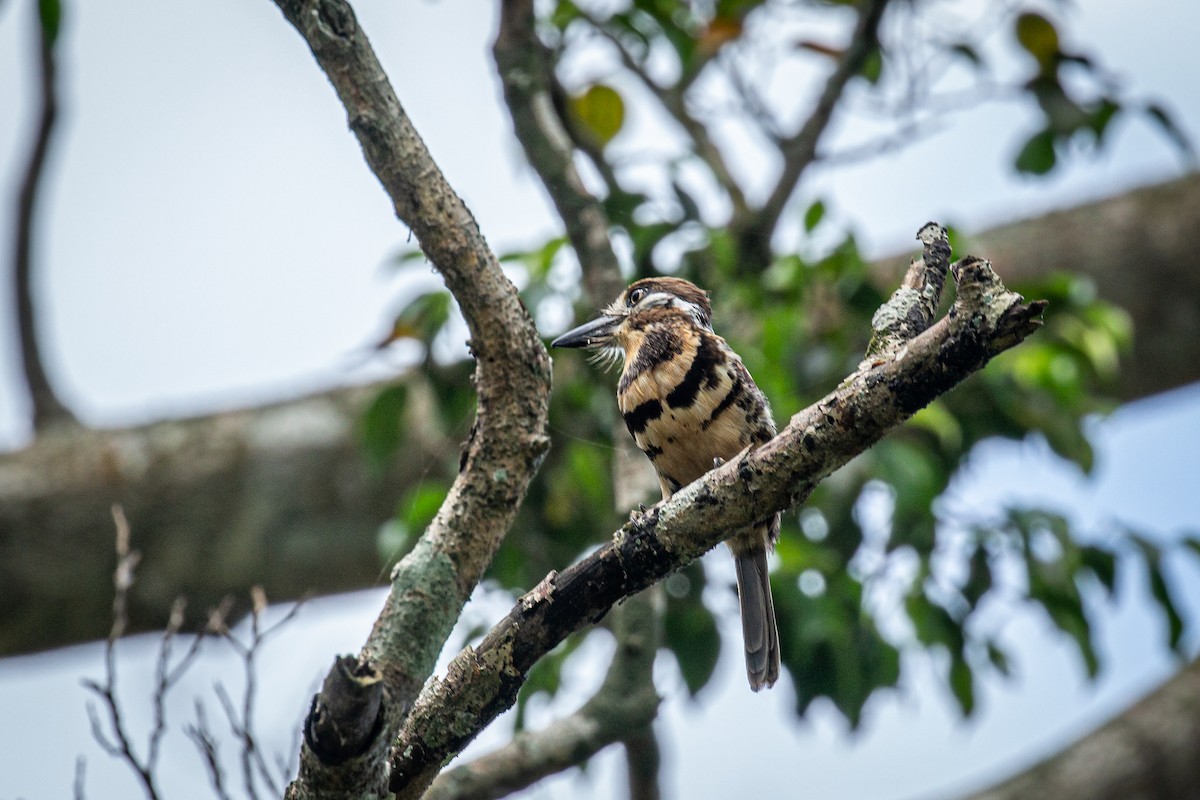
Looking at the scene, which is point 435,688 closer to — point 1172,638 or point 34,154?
point 1172,638

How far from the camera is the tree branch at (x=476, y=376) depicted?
6.66 ft

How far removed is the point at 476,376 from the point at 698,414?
0.57 m

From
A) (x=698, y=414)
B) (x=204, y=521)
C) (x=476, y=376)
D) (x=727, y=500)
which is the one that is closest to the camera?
(x=727, y=500)

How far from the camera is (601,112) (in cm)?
408

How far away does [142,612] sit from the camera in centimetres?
516

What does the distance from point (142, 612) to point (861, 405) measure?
13.8ft

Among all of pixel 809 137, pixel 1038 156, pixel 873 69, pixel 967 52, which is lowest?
pixel 1038 156

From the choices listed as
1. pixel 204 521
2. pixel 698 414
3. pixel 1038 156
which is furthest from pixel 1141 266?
pixel 204 521

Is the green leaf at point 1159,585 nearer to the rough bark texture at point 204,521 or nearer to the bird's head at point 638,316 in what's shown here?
the bird's head at point 638,316

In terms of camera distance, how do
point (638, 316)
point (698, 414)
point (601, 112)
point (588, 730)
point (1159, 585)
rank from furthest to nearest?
point (601, 112)
point (1159, 585)
point (638, 316)
point (588, 730)
point (698, 414)

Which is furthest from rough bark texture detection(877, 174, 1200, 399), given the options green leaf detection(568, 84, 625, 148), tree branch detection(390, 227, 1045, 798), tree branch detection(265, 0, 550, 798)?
tree branch detection(390, 227, 1045, 798)

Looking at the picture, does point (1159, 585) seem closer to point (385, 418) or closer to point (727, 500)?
point (385, 418)

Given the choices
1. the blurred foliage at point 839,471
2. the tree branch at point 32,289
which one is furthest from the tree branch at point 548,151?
the tree branch at point 32,289

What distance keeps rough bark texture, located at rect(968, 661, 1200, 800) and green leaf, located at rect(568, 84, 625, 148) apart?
283cm
